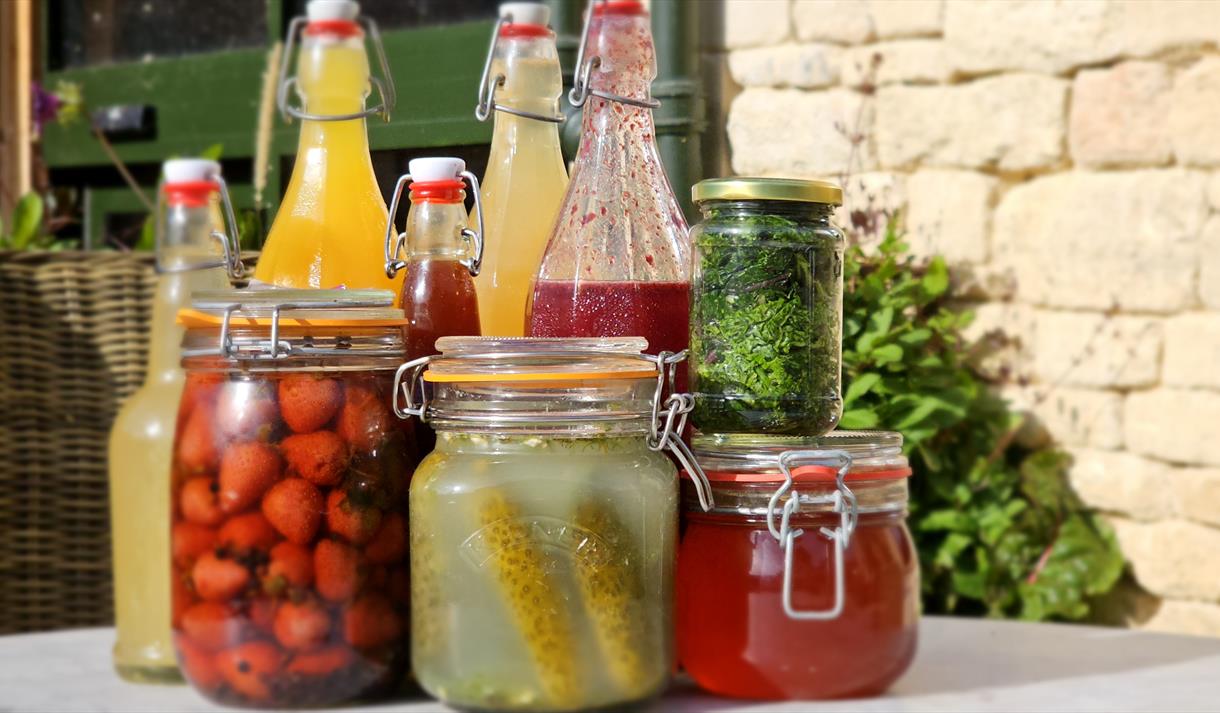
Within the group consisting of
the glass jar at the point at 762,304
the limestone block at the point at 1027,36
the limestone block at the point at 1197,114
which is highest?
the limestone block at the point at 1027,36

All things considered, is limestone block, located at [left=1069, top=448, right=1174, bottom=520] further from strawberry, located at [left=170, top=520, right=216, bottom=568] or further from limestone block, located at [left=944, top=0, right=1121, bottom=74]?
strawberry, located at [left=170, top=520, right=216, bottom=568]

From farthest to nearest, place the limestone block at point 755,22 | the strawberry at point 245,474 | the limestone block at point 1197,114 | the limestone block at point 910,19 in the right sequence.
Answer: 1. the limestone block at point 910,19
2. the limestone block at point 1197,114
3. the limestone block at point 755,22
4. the strawberry at point 245,474

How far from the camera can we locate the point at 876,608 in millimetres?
730

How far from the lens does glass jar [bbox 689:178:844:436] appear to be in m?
0.73

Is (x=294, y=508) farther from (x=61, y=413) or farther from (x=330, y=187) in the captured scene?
(x=61, y=413)

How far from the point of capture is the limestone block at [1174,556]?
60.0 inches

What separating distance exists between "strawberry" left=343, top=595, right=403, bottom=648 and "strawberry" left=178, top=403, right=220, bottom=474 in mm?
105

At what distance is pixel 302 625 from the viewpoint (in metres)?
0.68

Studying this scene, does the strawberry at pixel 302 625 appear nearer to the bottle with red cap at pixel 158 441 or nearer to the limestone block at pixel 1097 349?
the bottle with red cap at pixel 158 441

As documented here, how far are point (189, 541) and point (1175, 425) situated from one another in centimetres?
122

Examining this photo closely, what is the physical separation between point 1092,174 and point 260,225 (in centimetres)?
106

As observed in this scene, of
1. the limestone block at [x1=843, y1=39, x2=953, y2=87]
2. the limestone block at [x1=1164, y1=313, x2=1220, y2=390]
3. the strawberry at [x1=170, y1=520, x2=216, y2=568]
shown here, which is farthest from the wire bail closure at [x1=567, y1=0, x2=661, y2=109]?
the limestone block at [x1=1164, y1=313, x2=1220, y2=390]

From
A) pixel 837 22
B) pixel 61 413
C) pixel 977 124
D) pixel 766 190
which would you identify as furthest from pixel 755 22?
pixel 61 413

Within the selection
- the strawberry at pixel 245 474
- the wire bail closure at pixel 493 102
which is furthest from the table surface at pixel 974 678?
the wire bail closure at pixel 493 102
